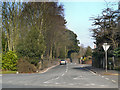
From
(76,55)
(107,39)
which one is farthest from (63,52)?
(107,39)

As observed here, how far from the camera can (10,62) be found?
32.8 m

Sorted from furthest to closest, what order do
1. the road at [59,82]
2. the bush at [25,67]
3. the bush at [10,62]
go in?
the bush at [10,62], the bush at [25,67], the road at [59,82]

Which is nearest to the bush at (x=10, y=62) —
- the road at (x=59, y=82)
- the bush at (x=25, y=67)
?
the bush at (x=25, y=67)

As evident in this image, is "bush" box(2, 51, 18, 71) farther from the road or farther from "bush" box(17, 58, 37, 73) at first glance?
the road

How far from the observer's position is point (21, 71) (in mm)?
29953

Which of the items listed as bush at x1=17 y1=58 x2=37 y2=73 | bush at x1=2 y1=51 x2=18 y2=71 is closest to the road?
bush at x1=17 y1=58 x2=37 y2=73

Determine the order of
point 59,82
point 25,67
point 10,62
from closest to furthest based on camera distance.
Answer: point 59,82 < point 25,67 < point 10,62

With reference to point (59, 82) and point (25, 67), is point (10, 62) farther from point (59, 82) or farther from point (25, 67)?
point (59, 82)

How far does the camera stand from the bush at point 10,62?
32750 millimetres

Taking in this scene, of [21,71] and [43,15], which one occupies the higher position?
[43,15]

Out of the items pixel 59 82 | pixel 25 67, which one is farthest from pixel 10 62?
pixel 59 82

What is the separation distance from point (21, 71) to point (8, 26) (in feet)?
43.2

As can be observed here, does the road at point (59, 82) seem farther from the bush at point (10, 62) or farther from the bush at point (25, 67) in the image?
the bush at point (10, 62)

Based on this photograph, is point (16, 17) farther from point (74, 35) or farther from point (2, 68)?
point (74, 35)
